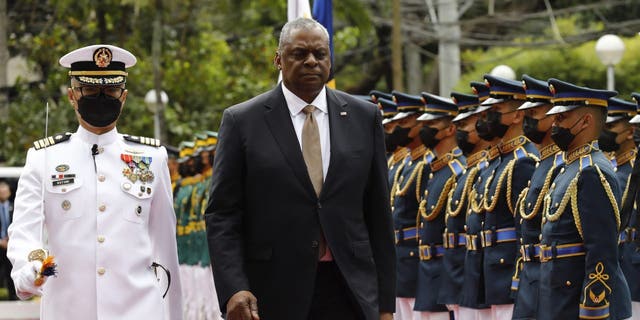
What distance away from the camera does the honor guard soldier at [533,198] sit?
830 centimetres

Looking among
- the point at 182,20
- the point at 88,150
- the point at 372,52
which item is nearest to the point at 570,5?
the point at 372,52

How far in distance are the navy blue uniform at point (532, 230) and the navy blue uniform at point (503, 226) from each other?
18.1 inches

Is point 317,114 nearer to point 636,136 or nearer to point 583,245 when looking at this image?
point 583,245

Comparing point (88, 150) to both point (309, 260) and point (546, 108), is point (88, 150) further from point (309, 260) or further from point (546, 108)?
point (546, 108)

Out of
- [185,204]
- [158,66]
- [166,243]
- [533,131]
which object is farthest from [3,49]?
[166,243]

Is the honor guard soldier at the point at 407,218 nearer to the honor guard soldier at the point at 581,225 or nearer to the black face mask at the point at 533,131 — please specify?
the black face mask at the point at 533,131

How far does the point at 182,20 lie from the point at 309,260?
958 inches

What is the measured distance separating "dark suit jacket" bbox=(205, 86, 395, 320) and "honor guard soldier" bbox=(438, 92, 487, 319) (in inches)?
147

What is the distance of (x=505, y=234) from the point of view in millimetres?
9227

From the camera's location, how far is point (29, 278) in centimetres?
620

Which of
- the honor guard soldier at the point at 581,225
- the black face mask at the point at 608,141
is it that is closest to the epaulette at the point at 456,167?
the black face mask at the point at 608,141

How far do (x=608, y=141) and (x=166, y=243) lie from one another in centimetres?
436

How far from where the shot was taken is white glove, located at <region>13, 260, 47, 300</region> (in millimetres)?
6195

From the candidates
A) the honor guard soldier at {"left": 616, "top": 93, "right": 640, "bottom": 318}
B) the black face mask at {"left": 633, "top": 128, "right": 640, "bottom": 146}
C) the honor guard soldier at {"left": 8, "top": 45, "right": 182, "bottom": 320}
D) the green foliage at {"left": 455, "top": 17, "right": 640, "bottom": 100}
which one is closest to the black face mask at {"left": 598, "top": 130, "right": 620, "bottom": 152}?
the honor guard soldier at {"left": 616, "top": 93, "right": 640, "bottom": 318}
